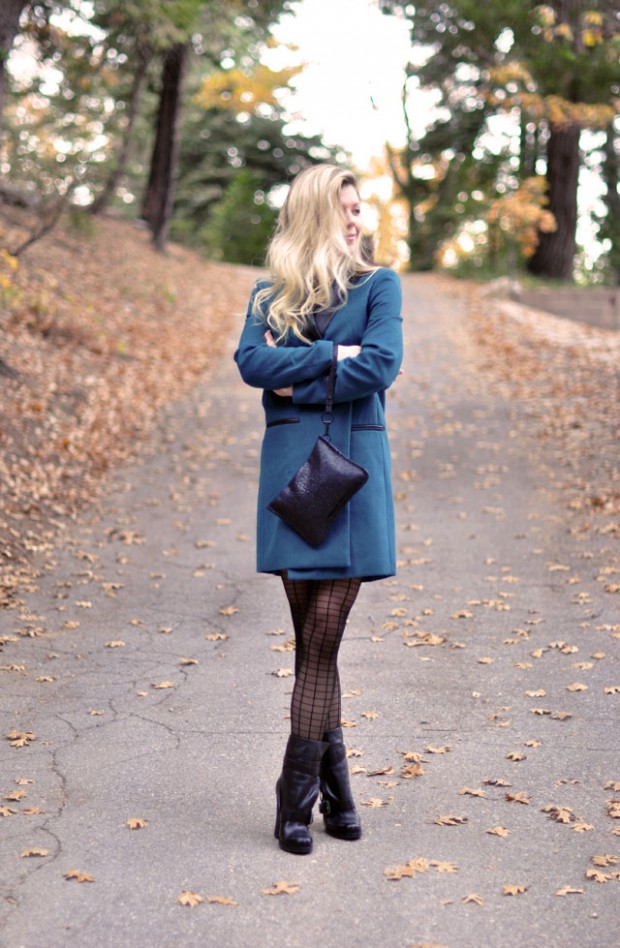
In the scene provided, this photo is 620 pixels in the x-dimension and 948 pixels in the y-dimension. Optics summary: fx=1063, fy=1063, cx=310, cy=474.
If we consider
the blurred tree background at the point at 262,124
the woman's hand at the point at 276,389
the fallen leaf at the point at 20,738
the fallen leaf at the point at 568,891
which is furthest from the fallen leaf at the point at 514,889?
the blurred tree background at the point at 262,124

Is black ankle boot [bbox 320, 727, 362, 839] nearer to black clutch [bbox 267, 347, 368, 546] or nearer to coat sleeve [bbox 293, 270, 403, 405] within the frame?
black clutch [bbox 267, 347, 368, 546]

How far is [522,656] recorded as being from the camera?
20.2 feet

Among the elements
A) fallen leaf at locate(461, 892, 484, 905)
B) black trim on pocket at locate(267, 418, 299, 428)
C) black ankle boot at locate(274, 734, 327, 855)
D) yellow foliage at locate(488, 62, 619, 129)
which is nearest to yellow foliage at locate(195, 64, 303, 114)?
yellow foliage at locate(488, 62, 619, 129)

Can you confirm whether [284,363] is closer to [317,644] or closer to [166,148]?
[317,644]

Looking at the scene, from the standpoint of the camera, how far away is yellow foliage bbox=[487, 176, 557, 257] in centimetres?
2419

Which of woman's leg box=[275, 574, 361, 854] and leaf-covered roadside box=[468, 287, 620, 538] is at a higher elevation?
leaf-covered roadside box=[468, 287, 620, 538]

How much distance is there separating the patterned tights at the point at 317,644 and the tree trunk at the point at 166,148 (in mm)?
22734

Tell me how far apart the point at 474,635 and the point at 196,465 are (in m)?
5.60

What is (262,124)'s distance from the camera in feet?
99.0

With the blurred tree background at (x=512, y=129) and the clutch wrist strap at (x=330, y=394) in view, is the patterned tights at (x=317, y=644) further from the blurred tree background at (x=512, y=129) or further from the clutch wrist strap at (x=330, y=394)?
the blurred tree background at (x=512, y=129)

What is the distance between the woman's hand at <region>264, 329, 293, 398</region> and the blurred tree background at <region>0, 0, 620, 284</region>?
893 centimetres

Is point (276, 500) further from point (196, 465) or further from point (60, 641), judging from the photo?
point (196, 465)

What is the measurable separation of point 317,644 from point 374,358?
101 cm

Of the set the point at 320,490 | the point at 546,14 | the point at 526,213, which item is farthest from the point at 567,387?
the point at 320,490
